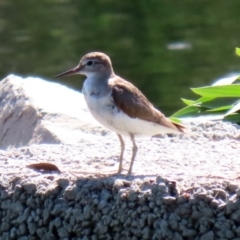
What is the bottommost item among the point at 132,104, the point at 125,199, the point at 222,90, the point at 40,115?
the point at 125,199

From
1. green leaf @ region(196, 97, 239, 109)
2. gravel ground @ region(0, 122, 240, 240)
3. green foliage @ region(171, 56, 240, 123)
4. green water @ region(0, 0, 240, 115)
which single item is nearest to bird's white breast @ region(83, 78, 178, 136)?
gravel ground @ region(0, 122, 240, 240)

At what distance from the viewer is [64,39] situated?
17.5 m

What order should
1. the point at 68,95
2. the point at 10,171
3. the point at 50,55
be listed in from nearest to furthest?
the point at 10,171, the point at 68,95, the point at 50,55

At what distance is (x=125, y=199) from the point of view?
19.5ft

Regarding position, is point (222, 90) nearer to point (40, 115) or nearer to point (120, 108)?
point (40, 115)

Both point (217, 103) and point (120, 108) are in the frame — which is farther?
point (217, 103)

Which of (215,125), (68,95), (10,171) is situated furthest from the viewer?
(68,95)

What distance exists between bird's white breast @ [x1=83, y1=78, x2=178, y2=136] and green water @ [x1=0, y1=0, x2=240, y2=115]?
674 cm

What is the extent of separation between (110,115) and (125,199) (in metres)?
0.86

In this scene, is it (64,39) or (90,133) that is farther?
(64,39)

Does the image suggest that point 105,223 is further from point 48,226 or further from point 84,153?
point 84,153

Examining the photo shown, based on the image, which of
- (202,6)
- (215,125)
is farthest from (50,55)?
(215,125)

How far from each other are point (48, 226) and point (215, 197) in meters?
1.14

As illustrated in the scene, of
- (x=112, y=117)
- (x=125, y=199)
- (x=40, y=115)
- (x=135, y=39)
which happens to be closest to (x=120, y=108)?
(x=112, y=117)
